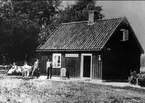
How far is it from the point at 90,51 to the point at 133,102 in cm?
1533

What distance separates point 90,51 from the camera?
29.7 meters

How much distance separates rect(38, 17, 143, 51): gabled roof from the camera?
98.2 feet

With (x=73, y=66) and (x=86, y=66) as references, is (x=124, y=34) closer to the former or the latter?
(x=86, y=66)

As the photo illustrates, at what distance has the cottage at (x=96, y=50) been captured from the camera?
29312 mm

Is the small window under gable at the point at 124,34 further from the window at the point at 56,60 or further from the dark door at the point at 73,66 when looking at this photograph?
the window at the point at 56,60

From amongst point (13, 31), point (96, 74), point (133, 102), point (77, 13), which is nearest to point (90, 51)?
point (96, 74)

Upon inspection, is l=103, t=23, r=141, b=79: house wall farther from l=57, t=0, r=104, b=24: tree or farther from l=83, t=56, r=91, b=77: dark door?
l=57, t=0, r=104, b=24: tree

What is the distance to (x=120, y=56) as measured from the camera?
1228 inches

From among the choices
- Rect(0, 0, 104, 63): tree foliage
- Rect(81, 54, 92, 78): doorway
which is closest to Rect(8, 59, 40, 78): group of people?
Rect(81, 54, 92, 78): doorway

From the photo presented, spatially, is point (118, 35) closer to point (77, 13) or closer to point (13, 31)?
point (13, 31)

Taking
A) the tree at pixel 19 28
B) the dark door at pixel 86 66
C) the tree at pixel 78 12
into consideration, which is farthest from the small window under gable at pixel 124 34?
the tree at pixel 19 28

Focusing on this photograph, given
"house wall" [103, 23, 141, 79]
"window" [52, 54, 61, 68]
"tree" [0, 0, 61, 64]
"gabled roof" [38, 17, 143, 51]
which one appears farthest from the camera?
"tree" [0, 0, 61, 64]

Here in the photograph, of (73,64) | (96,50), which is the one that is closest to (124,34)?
(96,50)

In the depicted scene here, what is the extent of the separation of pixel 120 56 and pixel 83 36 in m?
4.20
